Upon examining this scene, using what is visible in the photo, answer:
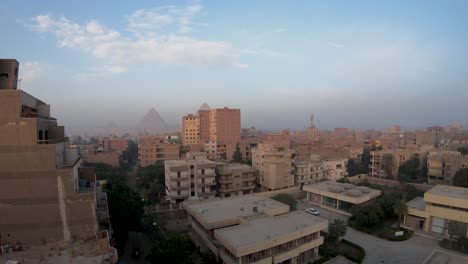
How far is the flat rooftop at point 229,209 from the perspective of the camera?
1956 cm

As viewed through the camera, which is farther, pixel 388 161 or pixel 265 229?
pixel 388 161

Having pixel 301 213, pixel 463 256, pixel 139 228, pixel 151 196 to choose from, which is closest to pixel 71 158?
pixel 139 228

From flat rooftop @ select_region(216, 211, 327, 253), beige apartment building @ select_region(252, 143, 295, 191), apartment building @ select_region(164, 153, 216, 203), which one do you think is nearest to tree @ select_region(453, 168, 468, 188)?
beige apartment building @ select_region(252, 143, 295, 191)

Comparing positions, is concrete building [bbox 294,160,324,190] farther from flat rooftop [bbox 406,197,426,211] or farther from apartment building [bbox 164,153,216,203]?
flat rooftop [bbox 406,197,426,211]

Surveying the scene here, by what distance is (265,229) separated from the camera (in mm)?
17812

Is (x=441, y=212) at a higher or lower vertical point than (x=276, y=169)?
lower

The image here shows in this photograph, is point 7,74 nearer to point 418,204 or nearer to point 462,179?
point 418,204

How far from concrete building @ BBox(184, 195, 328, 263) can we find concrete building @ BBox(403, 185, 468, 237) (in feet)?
33.5

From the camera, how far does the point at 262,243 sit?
1577cm

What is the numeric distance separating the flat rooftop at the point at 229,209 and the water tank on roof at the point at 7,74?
43.6ft

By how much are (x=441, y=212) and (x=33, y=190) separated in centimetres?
2707

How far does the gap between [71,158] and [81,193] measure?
11.4ft

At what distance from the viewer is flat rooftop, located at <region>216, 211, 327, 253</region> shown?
634 inches

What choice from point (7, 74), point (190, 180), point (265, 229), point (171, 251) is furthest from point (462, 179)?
point (7, 74)
